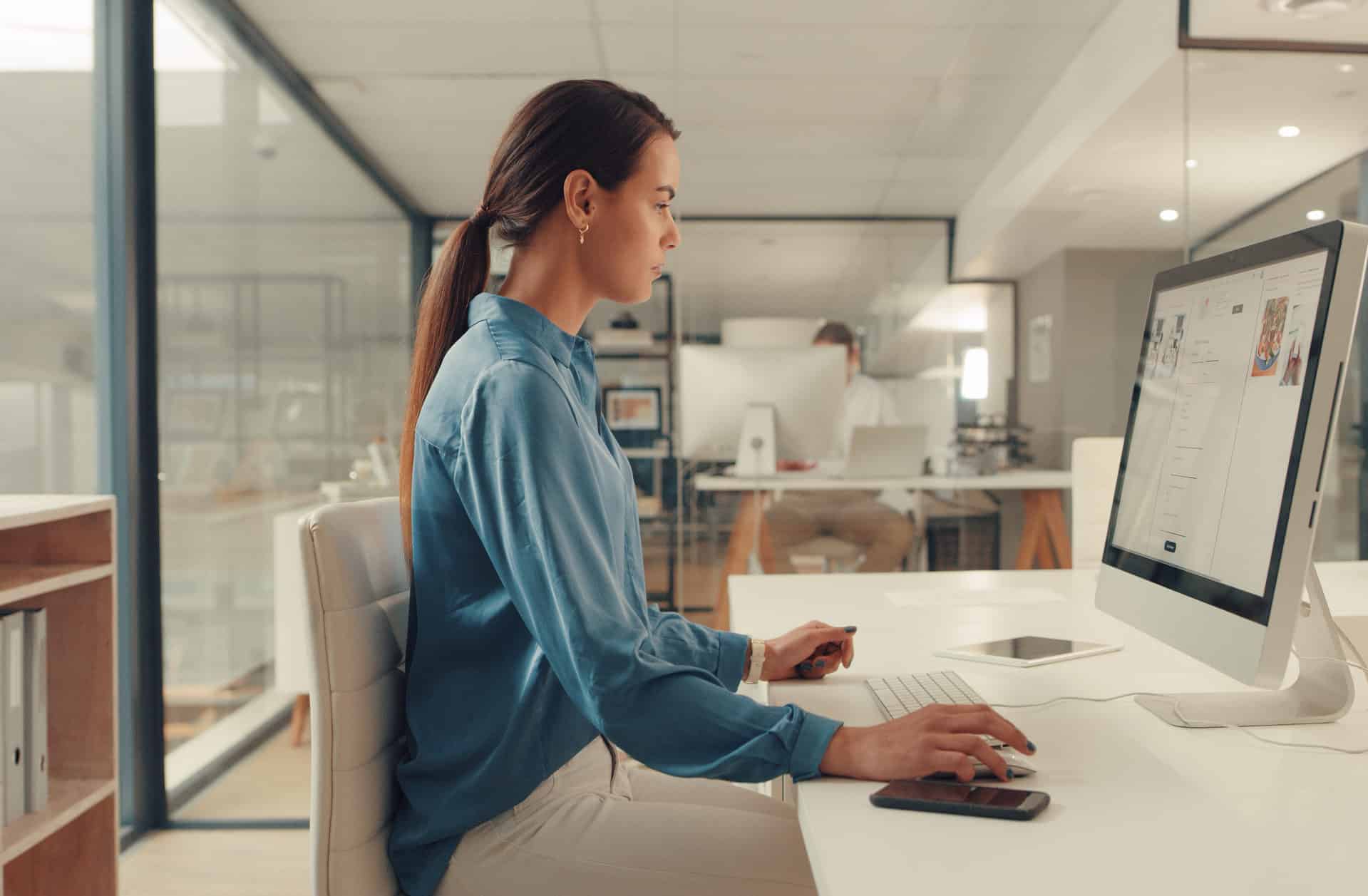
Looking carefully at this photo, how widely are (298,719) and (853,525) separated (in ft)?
5.84

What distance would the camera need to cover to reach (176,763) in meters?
2.82

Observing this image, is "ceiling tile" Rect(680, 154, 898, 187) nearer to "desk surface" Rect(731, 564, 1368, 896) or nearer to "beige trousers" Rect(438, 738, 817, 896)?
"desk surface" Rect(731, 564, 1368, 896)

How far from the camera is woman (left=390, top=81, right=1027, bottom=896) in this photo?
2.87 feet

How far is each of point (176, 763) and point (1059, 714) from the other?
101 inches

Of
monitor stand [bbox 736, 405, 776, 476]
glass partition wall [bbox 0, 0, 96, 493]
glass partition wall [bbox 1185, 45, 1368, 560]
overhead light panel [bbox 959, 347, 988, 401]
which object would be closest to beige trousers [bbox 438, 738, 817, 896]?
glass partition wall [bbox 0, 0, 96, 493]

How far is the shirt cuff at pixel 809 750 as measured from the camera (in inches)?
33.8

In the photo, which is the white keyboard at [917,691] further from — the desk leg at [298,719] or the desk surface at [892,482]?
the desk leg at [298,719]

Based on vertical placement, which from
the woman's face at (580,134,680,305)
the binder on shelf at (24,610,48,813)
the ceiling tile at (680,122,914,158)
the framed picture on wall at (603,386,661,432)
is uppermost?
the ceiling tile at (680,122,914,158)

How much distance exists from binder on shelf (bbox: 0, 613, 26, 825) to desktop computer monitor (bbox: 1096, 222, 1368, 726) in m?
1.60

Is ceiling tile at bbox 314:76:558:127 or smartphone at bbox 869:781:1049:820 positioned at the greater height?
ceiling tile at bbox 314:76:558:127

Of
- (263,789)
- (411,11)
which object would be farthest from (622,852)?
(411,11)

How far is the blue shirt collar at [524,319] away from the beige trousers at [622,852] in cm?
44

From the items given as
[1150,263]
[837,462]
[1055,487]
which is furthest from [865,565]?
A: [1150,263]

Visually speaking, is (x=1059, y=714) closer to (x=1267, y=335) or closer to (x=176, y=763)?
(x=1267, y=335)
